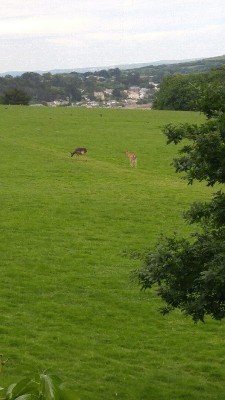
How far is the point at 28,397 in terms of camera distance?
6.91 feet

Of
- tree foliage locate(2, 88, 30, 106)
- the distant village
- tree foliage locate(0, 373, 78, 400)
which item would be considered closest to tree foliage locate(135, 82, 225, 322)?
tree foliage locate(0, 373, 78, 400)

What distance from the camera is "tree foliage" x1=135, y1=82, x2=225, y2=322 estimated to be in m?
8.41

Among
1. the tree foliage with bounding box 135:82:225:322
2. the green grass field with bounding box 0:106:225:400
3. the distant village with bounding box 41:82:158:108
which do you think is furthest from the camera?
the distant village with bounding box 41:82:158:108

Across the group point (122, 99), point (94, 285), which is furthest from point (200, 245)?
point (122, 99)

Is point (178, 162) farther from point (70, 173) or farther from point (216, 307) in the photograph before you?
point (70, 173)

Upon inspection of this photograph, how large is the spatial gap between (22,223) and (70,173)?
39.9ft

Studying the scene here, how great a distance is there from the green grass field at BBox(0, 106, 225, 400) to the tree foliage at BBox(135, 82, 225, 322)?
190 centimetres

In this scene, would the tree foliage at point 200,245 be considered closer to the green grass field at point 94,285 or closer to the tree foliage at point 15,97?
the green grass field at point 94,285

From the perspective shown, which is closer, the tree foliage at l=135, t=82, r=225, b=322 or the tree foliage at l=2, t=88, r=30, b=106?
the tree foliage at l=135, t=82, r=225, b=322

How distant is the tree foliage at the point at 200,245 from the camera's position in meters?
8.41

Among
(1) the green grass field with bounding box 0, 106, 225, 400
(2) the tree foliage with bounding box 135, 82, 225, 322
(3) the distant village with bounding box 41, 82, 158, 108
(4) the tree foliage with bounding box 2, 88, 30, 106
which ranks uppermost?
(2) the tree foliage with bounding box 135, 82, 225, 322

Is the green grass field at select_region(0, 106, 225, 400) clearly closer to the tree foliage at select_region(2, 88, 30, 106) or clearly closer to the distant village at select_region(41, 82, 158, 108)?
the tree foliage at select_region(2, 88, 30, 106)

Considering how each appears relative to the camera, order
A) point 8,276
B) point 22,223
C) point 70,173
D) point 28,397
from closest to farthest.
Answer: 1. point 28,397
2. point 8,276
3. point 22,223
4. point 70,173

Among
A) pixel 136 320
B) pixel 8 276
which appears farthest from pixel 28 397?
pixel 8 276
